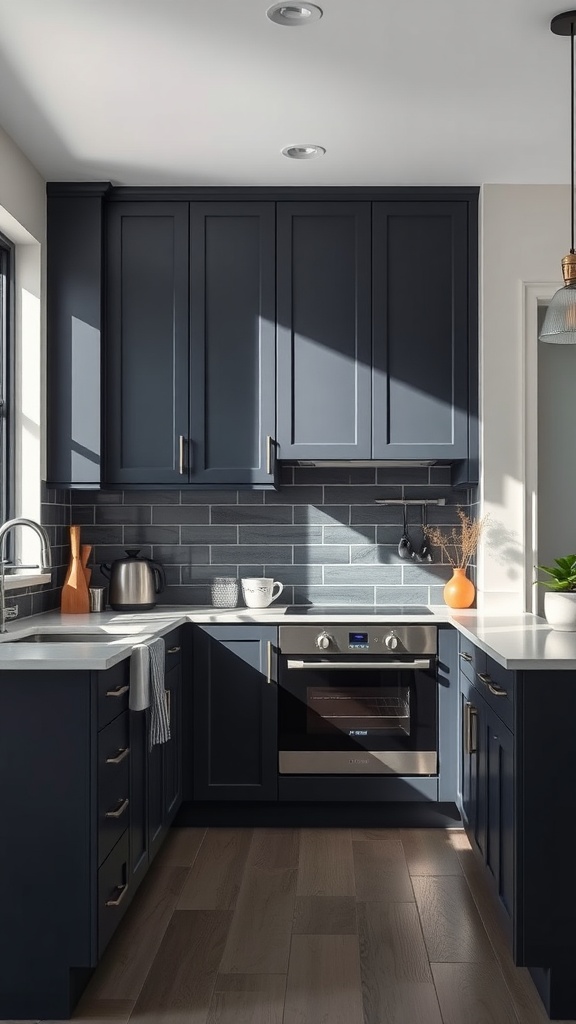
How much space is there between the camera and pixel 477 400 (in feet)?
13.4

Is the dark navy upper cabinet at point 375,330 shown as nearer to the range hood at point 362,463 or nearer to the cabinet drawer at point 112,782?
the range hood at point 362,463

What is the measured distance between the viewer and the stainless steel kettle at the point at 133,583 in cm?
416

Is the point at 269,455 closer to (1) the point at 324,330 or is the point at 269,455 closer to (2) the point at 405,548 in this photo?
(1) the point at 324,330

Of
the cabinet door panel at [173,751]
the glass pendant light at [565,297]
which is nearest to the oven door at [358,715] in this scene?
the cabinet door panel at [173,751]

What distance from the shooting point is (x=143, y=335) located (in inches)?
163

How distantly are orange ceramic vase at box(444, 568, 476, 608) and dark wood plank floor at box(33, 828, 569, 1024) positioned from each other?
0.99 metres

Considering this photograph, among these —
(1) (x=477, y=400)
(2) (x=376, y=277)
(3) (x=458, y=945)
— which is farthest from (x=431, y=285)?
(3) (x=458, y=945)

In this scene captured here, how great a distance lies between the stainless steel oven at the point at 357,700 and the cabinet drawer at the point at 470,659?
7.8 inches

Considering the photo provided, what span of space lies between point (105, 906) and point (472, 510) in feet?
8.08

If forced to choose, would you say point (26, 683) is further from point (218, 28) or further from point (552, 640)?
point (218, 28)

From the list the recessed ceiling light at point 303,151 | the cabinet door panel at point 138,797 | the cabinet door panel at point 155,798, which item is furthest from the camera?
the recessed ceiling light at point 303,151

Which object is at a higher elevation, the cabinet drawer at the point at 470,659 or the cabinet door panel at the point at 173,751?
the cabinet drawer at the point at 470,659

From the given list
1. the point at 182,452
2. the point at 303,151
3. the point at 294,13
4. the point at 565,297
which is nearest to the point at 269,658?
the point at 182,452

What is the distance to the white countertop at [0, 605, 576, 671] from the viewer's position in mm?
2496
